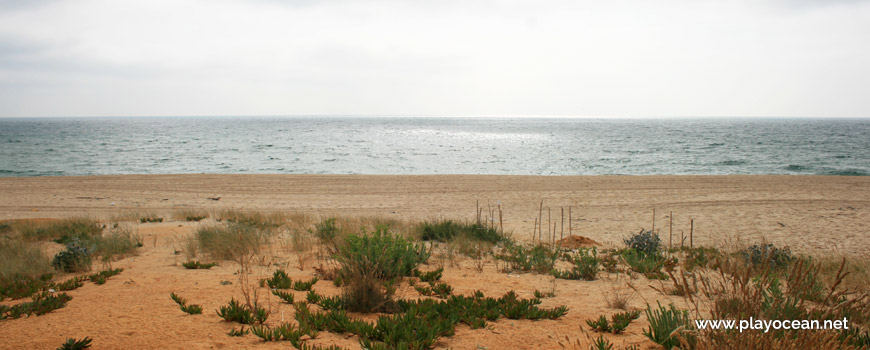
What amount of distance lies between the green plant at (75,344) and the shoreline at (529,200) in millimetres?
8926

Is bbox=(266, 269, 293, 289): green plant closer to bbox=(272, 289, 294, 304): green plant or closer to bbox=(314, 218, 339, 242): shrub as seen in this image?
bbox=(272, 289, 294, 304): green plant

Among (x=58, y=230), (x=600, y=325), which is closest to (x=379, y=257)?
(x=600, y=325)

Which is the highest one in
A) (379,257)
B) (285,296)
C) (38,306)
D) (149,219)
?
(379,257)

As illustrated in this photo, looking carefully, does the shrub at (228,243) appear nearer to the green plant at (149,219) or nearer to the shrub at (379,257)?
the shrub at (379,257)

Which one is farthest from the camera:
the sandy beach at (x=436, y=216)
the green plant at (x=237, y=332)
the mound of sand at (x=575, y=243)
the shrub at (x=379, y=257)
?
the mound of sand at (x=575, y=243)

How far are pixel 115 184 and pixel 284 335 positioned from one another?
24388 millimetres

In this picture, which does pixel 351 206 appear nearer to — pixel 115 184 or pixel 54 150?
pixel 115 184

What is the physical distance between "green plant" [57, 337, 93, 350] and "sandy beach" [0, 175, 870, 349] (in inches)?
4.2

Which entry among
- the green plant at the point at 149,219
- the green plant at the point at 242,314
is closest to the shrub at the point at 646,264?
the green plant at the point at 242,314

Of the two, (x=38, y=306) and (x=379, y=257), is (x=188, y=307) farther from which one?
(x=379, y=257)

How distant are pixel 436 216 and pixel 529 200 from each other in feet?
17.5

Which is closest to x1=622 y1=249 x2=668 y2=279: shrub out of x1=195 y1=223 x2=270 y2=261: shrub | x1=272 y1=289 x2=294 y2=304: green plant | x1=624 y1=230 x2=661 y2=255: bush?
x1=624 y1=230 x2=661 y2=255: bush

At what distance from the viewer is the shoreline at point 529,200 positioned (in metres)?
13.0

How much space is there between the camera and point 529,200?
18.5 m
